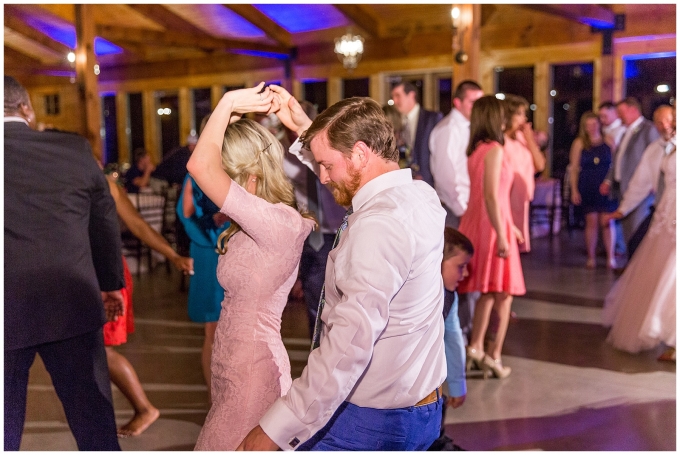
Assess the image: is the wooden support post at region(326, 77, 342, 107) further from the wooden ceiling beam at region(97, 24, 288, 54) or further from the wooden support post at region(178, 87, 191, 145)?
the wooden support post at region(178, 87, 191, 145)

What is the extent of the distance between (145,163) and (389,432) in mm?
8736

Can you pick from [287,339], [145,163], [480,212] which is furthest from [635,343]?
[145,163]

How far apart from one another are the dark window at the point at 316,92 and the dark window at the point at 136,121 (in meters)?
3.98

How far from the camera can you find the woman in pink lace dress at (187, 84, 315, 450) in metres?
1.74

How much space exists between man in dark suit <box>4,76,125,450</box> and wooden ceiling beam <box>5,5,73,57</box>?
33.4ft

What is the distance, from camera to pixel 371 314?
48.2 inches

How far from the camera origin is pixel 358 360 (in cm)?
123

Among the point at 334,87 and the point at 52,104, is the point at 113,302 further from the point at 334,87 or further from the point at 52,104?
the point at 52,104

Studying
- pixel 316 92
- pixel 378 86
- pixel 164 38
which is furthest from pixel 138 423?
pixel 316 92

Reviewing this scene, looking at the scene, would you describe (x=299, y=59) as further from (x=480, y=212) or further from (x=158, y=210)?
(x=480, y=212)

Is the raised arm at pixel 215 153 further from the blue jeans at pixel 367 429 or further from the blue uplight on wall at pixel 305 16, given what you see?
the blue uplight on wall at pixel 305 16

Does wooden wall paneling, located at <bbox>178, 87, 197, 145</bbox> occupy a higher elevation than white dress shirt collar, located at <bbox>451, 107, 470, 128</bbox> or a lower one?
higher

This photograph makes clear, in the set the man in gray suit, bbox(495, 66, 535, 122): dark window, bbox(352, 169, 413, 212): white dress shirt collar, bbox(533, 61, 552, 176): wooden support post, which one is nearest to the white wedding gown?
the man in gray suit

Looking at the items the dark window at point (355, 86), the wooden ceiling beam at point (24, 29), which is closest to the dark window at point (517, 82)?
the dark window at point (355, 86)
